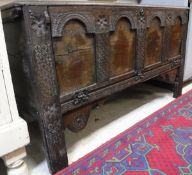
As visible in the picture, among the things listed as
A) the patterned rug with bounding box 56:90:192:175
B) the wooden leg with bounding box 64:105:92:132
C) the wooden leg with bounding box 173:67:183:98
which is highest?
the wooden leg with bounding box 64:105:92:132

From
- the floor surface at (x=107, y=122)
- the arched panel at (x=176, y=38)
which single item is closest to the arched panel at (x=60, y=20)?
the floor surface at (x=107, y=122)

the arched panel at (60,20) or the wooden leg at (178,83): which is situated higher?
the arched panel at (60,20)

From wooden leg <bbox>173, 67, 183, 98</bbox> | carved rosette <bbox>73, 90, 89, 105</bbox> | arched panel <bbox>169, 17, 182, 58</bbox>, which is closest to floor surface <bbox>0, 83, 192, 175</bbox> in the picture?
wooden leg <bbox>173, 67, 183, 98</bbox>

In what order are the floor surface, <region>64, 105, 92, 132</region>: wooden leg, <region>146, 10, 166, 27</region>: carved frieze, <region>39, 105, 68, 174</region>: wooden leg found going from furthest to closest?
<region>146, 10, 166, 27</region>: carved frieze → the floor surface → <region>64, 105, 92, 132</region>: wooden leg → <region>39, 105, 68, 174</region>: wooden leg

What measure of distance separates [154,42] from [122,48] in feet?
1.08

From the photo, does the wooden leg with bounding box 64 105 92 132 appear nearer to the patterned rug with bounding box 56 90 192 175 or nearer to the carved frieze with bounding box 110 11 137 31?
the patterned rug with bounding box 56 90 192 175

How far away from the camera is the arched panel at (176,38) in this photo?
1.42 metres

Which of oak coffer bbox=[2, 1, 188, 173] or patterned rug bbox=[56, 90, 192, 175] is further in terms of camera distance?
patterned rug bbox=[56, 90, 192, 175]

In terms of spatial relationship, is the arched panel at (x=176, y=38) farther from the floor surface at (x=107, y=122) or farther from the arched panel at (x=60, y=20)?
the arched panel at (x=60, y=20)

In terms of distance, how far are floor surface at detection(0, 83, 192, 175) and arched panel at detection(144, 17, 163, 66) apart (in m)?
0.39

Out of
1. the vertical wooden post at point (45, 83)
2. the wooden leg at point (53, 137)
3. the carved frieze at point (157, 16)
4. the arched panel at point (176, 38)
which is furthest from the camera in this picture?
the arched panel at point (176, 38)

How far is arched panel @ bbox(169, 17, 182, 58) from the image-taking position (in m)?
1.42

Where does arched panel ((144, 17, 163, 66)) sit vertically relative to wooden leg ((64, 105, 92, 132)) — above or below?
above

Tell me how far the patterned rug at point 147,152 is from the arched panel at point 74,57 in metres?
0.36
